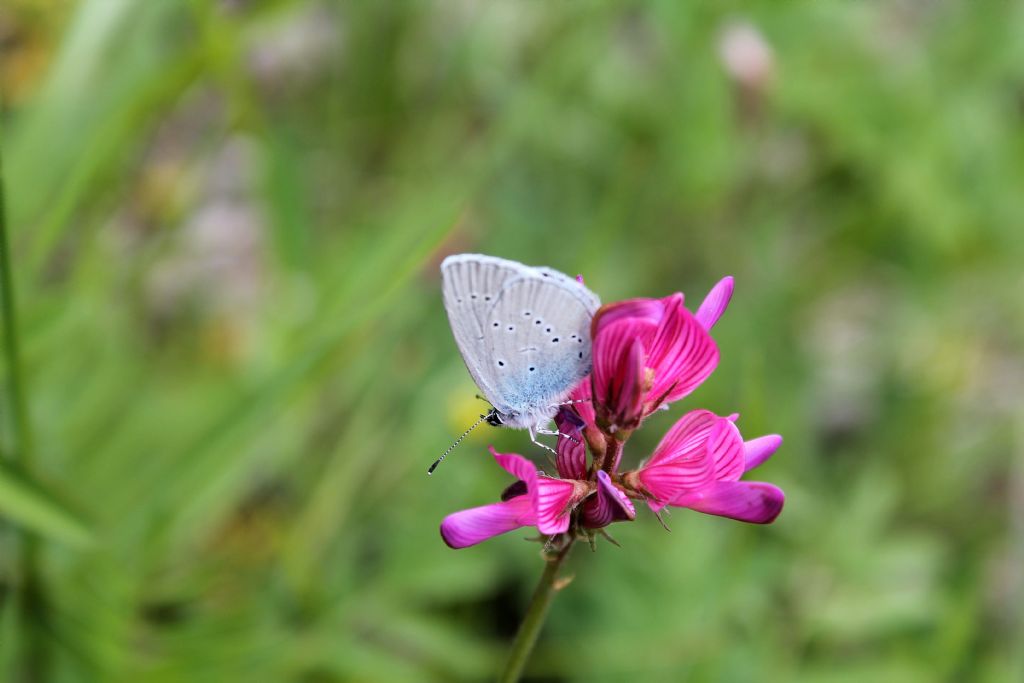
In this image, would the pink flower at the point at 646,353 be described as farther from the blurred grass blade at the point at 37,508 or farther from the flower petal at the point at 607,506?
the blurred grass blade at the point at 37,508

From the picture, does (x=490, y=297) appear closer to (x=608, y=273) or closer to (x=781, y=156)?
(x=608, y=273)

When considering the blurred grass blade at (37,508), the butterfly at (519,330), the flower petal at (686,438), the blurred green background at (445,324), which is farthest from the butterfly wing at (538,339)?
the blurred grass blade at (37,508)

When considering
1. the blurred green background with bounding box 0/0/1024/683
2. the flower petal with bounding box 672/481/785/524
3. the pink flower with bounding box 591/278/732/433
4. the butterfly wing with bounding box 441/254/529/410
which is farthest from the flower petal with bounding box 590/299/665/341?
the blurred green background with bounding box 0/0/1024/683

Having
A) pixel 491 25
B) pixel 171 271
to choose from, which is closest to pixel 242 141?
pixel 171 271

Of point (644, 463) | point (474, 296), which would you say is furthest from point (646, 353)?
point (474, 296)

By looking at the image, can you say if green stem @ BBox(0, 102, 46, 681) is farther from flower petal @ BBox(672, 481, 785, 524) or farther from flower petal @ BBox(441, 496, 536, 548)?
flower petal @ BBox(672, 481, 785, 524)
